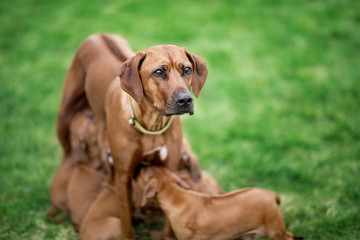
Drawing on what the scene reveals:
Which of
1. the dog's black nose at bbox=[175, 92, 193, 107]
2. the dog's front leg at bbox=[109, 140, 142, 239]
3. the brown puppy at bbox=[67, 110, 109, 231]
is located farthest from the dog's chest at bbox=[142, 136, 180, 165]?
the brown puppy at bbox=[67, 110, 109, 231]

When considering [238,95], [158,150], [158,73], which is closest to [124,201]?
[158,150]

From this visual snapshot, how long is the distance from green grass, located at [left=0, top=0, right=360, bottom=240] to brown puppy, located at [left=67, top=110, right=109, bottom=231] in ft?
1.26

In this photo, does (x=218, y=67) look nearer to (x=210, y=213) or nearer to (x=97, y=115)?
(x=97, y=115)

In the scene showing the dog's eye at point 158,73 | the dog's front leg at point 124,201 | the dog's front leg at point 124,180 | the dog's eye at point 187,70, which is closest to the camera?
the dog's eye at point 158,73

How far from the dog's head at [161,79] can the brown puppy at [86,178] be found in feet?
5.51

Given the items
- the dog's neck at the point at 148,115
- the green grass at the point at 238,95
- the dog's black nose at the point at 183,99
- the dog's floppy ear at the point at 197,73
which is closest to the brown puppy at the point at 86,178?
the green grass at the point at 238,95

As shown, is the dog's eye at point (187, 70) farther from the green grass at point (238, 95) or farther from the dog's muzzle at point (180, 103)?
the green grass at point (238, 95)

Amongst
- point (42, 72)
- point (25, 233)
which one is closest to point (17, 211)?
point (25, 233)

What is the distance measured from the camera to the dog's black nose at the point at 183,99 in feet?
11.7

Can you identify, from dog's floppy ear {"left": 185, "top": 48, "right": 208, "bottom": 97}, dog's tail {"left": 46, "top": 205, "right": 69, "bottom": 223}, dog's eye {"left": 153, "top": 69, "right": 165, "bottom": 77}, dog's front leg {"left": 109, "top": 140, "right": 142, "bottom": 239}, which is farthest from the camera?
dog's tail {"left": 46, "top": 205, "right": 69, "bottom": 223}

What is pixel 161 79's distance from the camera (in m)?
3.74

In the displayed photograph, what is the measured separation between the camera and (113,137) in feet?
14.1

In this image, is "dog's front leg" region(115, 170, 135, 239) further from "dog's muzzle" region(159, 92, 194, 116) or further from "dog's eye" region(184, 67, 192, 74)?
"dog's eye" region(184, 67, 192, 74)

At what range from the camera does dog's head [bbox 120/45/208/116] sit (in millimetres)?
3633
